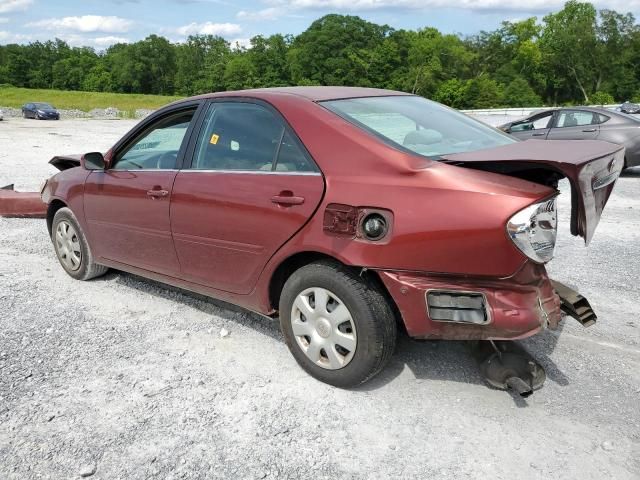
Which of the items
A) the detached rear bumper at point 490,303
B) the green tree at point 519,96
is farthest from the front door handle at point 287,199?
the green tree at point 519,96

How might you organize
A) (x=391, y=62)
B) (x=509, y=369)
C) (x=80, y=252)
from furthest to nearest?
(x=391, y=62) → (x=80, y=252) → (x=509, y=369)

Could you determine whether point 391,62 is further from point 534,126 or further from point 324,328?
point 324,328

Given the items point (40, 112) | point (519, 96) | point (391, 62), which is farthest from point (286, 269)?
point (391, 62)

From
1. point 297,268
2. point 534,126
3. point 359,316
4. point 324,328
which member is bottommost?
point 324,328

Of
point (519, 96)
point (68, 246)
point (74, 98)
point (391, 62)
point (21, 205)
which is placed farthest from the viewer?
point (391, 62)

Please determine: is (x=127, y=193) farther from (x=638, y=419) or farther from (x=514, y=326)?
(x=638, y=419)

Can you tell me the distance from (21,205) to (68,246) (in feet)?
9.79

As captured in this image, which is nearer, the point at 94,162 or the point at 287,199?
the point at 287,199

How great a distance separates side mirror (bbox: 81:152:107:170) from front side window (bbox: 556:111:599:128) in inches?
417

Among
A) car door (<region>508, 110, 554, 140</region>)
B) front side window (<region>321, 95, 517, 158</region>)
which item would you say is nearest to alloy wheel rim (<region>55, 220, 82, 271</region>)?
front side window (<region>321, 95, 517, 158</region>)

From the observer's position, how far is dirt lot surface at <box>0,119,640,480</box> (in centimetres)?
272

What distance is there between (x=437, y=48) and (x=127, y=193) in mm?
86723

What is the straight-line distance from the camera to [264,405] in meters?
3.21

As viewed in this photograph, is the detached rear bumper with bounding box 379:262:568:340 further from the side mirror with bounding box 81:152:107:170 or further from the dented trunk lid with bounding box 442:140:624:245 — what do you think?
the side mirror with bounding box 81:152:107:170
